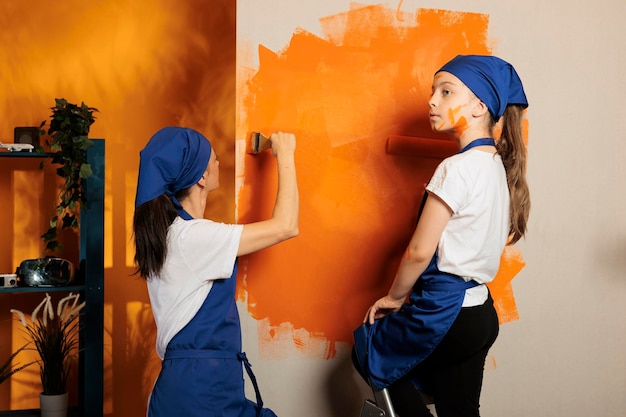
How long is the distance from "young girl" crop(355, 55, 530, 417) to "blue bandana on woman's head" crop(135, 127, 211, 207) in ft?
1.82

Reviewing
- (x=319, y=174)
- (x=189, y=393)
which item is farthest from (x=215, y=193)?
(x=189, y=393)

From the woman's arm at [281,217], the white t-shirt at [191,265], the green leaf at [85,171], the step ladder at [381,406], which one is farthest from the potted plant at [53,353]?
the step ladder at [381,406]

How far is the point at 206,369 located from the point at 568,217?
132cm

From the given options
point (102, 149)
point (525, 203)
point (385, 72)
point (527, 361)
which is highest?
point (385, 72)

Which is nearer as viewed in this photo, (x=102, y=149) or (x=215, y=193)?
(x=102, y=149)

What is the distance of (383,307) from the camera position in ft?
5.82

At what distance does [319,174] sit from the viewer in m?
2.03

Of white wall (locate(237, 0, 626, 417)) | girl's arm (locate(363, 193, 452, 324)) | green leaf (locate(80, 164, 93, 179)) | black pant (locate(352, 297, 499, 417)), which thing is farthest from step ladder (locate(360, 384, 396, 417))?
green leaf (locate(80, 164, 93, 179))

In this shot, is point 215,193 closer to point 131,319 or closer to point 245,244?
point 131,319

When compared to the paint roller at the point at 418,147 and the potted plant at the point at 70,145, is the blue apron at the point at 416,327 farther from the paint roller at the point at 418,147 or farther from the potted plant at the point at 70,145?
the potted plant at the point at 70,145

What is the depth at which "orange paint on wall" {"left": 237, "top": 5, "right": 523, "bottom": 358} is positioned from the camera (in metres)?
1.99

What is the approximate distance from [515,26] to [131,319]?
192 centimetres

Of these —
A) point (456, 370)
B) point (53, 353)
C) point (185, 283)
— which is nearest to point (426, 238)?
point (456, 370)

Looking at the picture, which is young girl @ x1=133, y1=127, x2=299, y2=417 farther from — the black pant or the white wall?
the white wall
